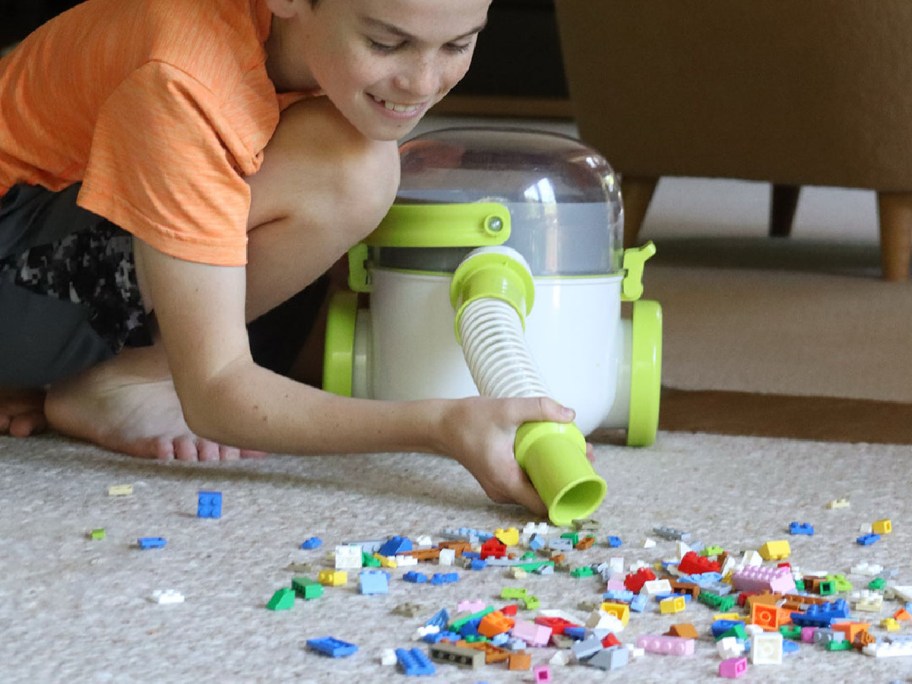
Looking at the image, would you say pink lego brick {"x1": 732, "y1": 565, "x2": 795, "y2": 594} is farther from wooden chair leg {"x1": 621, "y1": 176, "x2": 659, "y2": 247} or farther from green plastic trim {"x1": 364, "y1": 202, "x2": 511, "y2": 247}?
wooden chair leg {"x1": 621, "y1": 176, "x2": 659, "y2": 247}

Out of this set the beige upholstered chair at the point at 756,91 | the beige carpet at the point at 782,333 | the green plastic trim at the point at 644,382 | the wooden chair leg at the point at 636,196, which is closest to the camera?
the green plastic trim at the point at 644,382

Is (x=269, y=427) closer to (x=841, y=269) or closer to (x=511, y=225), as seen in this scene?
(x=511, y=225)

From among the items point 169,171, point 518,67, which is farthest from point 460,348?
point 518,67

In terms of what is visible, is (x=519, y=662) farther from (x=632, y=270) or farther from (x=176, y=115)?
(x=632, y=270)

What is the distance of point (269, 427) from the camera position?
0.94m

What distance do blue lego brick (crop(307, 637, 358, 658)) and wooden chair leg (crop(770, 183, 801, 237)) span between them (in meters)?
2.26

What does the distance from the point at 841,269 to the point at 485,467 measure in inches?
60.1

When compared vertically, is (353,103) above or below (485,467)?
above

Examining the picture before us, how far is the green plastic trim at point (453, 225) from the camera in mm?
1069

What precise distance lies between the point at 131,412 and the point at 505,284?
13.0 inches

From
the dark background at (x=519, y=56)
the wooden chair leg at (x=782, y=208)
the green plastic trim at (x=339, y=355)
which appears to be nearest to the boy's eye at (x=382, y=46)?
the green plastic trim at (x=339, y=355)

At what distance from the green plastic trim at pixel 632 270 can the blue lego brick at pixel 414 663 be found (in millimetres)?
567

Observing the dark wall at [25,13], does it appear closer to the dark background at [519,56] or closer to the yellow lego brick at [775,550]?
the dark background at [519,56]

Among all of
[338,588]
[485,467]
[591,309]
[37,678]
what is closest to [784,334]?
[591,309]
